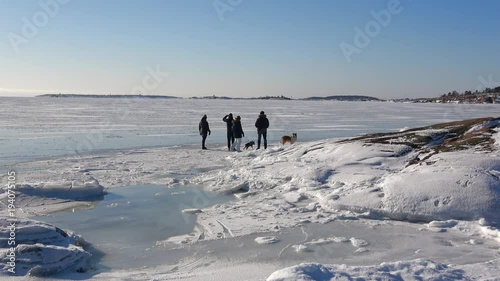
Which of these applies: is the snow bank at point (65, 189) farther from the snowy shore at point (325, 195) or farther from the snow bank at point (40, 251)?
the snow bank at point (40, 251)

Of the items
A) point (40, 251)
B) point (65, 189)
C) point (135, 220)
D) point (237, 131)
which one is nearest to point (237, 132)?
point (237, 131)

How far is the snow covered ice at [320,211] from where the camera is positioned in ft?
18.9

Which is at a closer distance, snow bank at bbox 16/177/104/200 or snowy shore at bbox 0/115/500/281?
snowy shore at bbox 0/115/500/281

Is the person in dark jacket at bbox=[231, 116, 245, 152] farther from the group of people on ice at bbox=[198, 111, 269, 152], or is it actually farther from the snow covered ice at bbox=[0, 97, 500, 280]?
the snow covered ice at bbox=[0, 97, 500, 280]

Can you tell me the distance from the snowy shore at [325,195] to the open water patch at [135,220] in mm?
315

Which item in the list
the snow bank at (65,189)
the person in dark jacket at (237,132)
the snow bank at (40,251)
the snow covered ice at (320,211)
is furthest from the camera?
the person in dark jacket at (237,132)

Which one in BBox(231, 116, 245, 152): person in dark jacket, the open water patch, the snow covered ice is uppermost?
BBox(231, 116, 245, 152): person in dark jacket

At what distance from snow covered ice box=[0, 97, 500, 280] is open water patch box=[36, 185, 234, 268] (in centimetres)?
19

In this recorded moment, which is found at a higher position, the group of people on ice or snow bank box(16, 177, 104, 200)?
the group of people on ice

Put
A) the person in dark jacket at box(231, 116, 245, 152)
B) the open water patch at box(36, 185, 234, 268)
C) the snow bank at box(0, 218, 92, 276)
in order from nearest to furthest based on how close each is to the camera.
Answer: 1. the snow bank at box(0, 218, 92, 276)
2. the open water patch at box(36, 185, 234, 268)
3. the person in dark jacket at box(231, 116, 245, 152)

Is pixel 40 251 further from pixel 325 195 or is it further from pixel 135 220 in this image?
pixel 325 195

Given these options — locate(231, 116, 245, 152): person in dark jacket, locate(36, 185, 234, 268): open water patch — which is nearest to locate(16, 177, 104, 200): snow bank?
locate(36, 185, 234, 268): open water patch

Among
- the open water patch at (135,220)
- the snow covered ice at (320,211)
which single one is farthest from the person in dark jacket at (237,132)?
the open water patch at (135,220)

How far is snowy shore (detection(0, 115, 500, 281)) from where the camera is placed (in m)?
5.68
